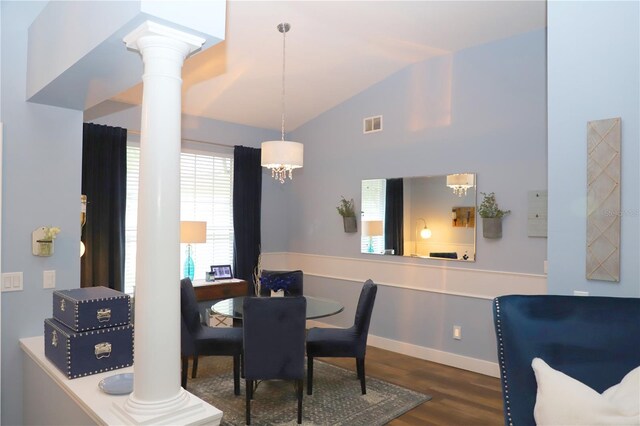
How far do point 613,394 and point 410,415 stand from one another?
87.4 inches

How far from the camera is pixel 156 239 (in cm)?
177

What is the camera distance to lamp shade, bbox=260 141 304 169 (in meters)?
3.92

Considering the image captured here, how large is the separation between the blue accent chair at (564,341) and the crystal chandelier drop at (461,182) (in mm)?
2827

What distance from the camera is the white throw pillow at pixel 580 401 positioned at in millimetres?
1471

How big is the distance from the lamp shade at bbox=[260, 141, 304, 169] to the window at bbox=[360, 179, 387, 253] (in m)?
1.67

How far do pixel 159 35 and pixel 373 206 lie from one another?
13.2 ft

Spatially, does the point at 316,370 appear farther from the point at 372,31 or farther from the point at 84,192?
the point at 372,31

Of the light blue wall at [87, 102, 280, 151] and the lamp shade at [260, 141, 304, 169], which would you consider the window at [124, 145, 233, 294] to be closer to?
the light blue wall at [87, 102, 280, 151]

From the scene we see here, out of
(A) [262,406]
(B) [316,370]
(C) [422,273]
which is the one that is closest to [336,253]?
(C) [422,273]

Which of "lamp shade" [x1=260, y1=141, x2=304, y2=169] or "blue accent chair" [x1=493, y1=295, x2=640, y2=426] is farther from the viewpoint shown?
"lamp shade" [x1=260, y1=141, x2=304, y2=169]

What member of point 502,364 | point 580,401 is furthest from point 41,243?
point 580,401

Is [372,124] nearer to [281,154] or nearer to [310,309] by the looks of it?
[281,154]

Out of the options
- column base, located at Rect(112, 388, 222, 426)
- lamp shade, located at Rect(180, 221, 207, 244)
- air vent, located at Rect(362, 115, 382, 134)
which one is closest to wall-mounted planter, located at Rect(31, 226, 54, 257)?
column base, located at Rect(112, 388, 222, 426)

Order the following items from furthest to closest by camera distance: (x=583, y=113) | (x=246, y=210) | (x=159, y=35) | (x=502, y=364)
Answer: (x=246, y=210) → (x=583, y=113) → (x=502, y=364) → (x=159, y=35)
